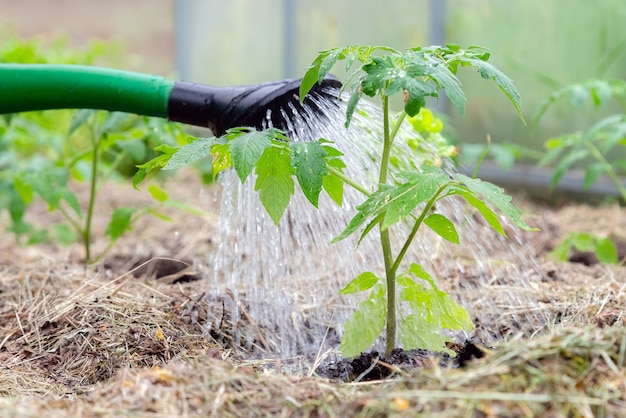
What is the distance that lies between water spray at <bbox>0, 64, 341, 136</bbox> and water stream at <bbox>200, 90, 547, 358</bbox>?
0.07 m

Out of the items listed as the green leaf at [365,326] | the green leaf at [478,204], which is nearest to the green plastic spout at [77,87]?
the green leaf at [365,326]

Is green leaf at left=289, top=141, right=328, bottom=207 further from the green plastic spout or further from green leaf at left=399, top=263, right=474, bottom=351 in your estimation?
the green plastic spout

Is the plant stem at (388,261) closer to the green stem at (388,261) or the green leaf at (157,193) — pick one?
the green stem at (388,261)

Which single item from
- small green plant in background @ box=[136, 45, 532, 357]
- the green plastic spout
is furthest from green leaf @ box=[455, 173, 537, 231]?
the green plastic spout

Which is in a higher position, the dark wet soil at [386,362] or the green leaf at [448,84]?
the green leaf at [448,84]

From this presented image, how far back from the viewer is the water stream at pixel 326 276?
1.80 meters

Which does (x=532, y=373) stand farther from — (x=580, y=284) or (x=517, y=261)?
(x=517, y=261)

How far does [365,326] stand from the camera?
1.53 metres

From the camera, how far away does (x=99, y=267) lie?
253cm

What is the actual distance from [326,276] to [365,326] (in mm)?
763

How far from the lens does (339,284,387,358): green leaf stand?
4.99ft

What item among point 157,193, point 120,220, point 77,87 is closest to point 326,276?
point 157,193

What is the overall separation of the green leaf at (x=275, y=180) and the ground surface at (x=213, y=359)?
0.32 meters

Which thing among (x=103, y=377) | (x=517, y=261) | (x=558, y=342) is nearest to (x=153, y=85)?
(x=103, y=377)
